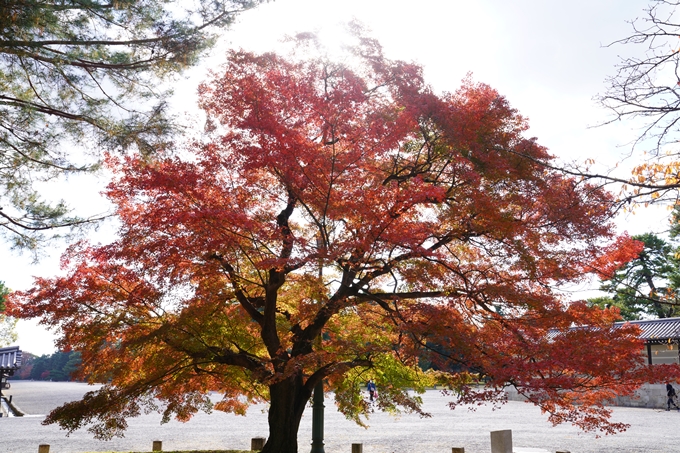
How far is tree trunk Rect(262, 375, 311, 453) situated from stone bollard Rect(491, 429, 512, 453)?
3.33 meters

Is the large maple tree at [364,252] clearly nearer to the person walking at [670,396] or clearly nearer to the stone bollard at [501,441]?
the stone bollard at [501,441]

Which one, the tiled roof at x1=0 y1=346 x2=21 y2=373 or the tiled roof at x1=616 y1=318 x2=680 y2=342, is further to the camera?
the tiled roof at x1=616 y1=318 x2=680 y2=342

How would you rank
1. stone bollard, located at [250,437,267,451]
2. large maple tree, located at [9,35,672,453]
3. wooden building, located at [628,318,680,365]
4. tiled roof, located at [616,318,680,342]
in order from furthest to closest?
wooden building, located at [628,318,680,365], tiled roof, located at [616,318,680,342], stone bollard, located at [250,437,267,451], large maple tree, located at [9,35,672,453]

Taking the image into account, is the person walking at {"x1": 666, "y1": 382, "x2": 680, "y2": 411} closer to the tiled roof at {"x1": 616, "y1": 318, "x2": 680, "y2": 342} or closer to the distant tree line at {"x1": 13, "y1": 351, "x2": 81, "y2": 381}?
the tiled roof at {"x1": 616, "y1": 318, "x2": 680, "y2": 342}

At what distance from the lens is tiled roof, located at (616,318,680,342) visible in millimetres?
25269

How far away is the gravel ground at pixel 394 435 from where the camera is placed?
44.4ft

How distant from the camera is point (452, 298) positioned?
339 inches

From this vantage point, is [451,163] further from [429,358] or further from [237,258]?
[237,258]

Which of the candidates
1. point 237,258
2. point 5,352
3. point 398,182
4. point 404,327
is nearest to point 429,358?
point 404,327

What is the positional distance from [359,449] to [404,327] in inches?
136

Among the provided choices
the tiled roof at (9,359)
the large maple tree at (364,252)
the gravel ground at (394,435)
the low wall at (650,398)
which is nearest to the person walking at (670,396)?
the low wall at (650,398)

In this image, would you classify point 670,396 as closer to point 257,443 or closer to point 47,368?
point 257,443

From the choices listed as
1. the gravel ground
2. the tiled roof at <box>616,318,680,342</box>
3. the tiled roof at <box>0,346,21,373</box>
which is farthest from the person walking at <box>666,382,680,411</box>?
the tiled roof at <box>0,346,21,373</box>

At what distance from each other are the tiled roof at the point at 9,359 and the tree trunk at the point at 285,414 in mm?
16876
